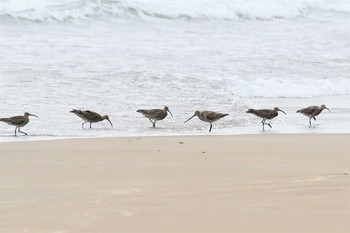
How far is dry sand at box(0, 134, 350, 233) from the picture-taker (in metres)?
4.25

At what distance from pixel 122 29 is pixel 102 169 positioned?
11.9m

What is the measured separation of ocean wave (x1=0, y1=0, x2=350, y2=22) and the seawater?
0.13 ft

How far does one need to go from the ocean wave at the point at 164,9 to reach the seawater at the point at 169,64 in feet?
0.13

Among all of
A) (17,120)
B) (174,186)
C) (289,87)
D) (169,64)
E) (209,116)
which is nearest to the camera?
(174,186)

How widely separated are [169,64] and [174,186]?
782 cm

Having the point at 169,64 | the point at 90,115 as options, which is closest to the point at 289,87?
the point at 169,64

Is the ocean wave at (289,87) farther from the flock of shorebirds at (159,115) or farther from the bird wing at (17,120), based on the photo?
the bird wing at (17,120)

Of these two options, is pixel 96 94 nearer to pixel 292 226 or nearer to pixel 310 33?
pixel 292 226

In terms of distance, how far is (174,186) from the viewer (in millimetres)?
5234

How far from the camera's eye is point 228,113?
9789 mm

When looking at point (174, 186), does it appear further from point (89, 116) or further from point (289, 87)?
point (289, 87)

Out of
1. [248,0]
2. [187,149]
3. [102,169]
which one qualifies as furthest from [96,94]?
[248,0]

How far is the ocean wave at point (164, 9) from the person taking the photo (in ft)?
58.6

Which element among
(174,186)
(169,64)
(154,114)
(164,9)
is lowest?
(174,186)
